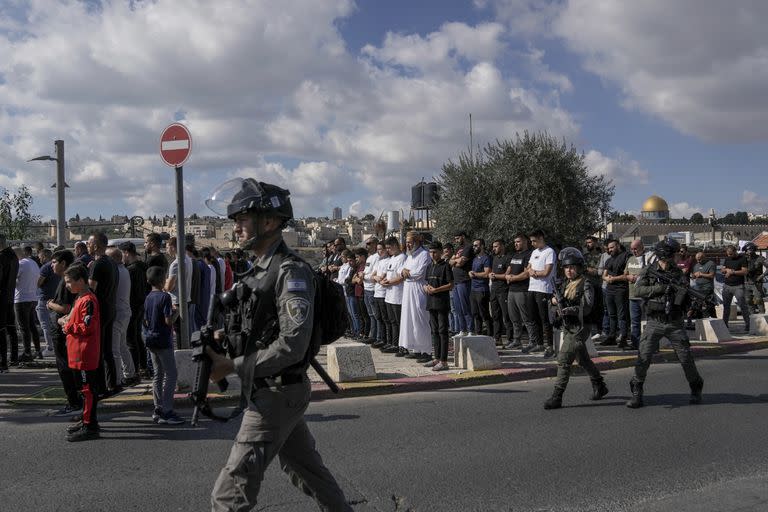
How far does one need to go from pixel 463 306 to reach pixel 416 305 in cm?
194

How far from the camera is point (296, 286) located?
320 cm

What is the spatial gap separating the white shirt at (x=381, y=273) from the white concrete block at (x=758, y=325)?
7535mm

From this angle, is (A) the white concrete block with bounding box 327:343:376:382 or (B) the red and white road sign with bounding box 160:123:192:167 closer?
(B) the red and white road sign with bounding box 160:123:192:167

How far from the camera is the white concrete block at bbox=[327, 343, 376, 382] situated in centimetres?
895

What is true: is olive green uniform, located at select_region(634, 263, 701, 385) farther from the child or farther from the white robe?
the child

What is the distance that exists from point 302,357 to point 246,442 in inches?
18.7

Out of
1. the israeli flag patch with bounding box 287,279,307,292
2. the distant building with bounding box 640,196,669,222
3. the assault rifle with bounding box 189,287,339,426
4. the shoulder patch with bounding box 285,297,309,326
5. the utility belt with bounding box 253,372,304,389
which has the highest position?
the distant building with bounding box 640,196,669,222

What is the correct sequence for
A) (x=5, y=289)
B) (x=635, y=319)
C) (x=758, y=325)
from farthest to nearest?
(x=758, y=325) → (x=635, y=319) → (x=5, y=289)

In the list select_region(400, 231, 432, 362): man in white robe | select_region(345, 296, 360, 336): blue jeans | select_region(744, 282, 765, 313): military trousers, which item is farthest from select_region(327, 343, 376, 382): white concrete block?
select_region(744, 282, 765, 313): military trousers

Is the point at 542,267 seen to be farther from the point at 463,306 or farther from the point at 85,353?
the point at 85,353

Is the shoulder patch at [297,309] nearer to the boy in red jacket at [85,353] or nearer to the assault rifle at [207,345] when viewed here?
the assault rifle at [207,345]

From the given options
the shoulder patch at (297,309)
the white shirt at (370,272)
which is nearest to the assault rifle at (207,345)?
the shoulder patch at (297,309)

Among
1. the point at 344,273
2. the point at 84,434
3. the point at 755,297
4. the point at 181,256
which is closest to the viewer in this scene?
the point at 84,434

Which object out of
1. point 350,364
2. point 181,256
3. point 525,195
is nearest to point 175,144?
point 181,256
